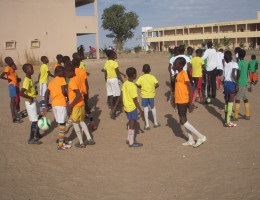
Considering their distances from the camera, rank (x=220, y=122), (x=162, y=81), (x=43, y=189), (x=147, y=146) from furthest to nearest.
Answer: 1. (x=162, y=81)
2. (x=220, y=122)
3. (x=147, y=146)
4. (x=43, y=189)

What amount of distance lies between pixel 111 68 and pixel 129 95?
251 cm

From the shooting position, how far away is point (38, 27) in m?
23.6

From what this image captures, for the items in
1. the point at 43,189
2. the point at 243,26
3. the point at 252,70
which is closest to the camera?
the point at 43,189

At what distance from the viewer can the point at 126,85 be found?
5391 millimetres

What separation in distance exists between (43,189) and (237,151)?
3473 millimetres

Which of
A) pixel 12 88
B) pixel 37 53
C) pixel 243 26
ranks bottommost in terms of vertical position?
pixel 12 88

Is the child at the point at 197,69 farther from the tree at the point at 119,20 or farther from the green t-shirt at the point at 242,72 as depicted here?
the tree at the point at 119,20

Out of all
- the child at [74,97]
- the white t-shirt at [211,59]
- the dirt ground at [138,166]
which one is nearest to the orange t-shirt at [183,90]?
the dirt ground at [138,166]

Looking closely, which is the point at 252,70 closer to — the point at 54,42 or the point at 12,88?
the point at 12,88

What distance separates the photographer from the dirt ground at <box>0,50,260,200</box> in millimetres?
3836

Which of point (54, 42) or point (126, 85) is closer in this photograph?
point (126, 85)

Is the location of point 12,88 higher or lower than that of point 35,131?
higher

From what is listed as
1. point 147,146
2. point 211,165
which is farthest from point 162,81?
point 211,165

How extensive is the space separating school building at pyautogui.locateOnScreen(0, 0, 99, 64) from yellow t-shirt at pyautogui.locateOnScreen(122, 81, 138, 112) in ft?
64.5
